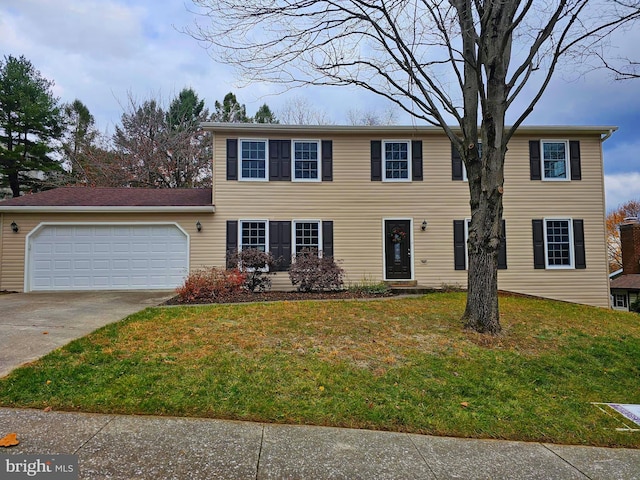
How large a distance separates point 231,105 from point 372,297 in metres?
18.4

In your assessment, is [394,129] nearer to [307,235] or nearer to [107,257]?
[307,235]

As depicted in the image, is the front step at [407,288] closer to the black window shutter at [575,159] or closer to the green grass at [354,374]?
the green grass at [354,374]

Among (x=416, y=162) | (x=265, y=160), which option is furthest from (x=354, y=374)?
(x=416, y=162)

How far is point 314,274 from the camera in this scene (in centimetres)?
948

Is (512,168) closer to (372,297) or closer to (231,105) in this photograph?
(372,297)

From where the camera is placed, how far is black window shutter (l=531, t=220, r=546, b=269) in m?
11.0

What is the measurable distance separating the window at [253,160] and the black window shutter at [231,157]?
0.60ft

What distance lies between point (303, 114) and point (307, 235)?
1251 cm

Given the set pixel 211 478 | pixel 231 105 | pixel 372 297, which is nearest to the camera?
pixel 211 478

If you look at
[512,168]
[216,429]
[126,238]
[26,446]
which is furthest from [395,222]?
[26,446]

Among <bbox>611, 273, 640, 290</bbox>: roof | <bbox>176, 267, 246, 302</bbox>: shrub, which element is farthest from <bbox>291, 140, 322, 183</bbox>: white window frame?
<bbox>611, 273, 640, 290</bbox>: roof

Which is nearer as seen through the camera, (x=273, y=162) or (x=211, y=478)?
(x=211, y=478)

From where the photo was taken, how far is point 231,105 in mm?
22406

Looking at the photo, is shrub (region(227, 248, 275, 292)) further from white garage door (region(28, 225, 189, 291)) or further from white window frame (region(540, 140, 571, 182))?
white window frame (region(540, 140, 571, 182))
